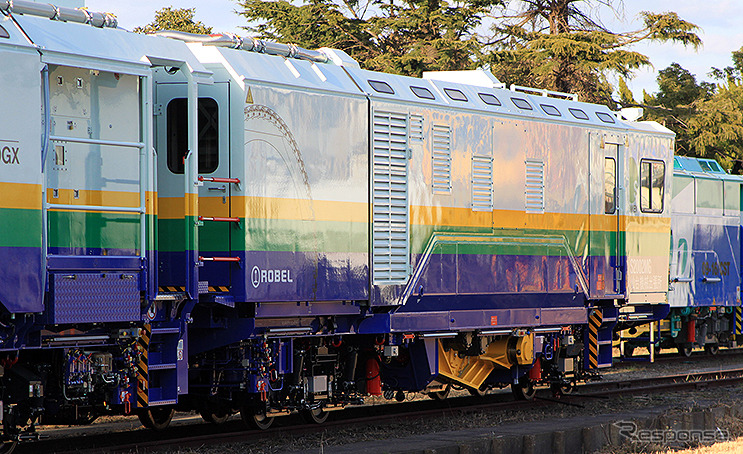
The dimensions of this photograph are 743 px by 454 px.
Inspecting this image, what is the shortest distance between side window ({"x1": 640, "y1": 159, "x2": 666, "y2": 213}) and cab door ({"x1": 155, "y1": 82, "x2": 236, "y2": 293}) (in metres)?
8.05

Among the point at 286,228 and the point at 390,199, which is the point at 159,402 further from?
the point at 390,199

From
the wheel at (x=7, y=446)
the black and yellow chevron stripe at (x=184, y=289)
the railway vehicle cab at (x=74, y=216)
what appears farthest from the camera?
the black and yellow chevron stripe at (x=184, y=289)

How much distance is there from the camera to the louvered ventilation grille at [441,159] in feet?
41.2

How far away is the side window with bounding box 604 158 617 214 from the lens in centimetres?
1524

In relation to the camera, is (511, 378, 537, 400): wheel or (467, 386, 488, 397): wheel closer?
(467, 386, 488, 397): wheel

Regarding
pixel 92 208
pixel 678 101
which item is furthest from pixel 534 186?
pixel 678 101

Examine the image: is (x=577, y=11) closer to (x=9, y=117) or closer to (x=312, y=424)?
(x=312, y=424)

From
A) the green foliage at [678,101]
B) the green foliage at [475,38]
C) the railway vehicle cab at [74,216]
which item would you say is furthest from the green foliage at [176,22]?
the railway vehicle cab at [74,216]

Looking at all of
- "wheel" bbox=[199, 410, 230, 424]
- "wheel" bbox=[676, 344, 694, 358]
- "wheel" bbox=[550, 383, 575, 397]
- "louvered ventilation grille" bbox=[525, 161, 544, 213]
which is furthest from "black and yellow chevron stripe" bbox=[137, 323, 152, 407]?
"wheel" bbox=[676, 344, 694, 358]

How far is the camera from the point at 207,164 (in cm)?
1044

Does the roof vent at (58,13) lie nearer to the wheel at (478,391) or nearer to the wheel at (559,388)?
the wheel at (478,391)

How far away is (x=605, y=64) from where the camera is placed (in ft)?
103

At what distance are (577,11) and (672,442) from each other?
2559 centimetres

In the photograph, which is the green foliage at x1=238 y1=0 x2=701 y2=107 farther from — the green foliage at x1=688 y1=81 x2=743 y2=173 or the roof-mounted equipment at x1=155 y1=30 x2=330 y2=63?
the roof-mounted equipment at x1=155 y1=30 x2=330 y2=63
